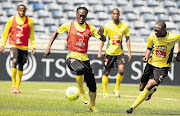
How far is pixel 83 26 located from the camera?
26.6 ft

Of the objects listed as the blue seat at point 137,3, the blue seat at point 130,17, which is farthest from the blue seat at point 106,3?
the blue seat at point 130,17

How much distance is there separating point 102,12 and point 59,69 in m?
7.13

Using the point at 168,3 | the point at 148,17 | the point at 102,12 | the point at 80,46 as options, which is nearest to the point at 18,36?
the point at 80,46

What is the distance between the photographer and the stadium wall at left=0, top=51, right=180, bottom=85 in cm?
1755

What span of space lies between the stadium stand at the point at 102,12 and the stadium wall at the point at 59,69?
432 cm

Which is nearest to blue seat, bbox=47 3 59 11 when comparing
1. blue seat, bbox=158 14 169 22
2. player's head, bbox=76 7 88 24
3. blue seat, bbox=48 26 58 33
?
blue seat, bbox=48 26 58 33

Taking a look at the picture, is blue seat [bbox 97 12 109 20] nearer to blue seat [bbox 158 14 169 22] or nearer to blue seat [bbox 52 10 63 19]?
blue seat [bbox 52 10 63 19]

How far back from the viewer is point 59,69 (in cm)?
1778

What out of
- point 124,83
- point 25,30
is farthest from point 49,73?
point 25,30

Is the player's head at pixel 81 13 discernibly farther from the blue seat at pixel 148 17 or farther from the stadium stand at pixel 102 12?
the blue seat at pixel 148 17

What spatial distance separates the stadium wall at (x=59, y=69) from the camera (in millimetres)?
17547

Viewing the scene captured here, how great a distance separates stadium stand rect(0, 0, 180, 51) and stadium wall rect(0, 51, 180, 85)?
4.32 metres

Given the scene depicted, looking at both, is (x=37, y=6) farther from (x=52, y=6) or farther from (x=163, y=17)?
(x=163, y=17)

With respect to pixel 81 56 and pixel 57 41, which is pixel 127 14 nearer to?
pixel 57 41
